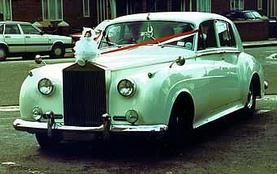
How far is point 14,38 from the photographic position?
82.7 feet

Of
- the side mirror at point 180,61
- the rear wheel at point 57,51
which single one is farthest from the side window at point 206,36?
the rear wheel at point 57,51

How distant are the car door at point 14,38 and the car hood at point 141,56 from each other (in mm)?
17484

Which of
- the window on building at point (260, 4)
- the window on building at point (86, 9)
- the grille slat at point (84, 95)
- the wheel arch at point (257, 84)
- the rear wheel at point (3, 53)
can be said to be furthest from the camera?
the window on building at point (260, 4)

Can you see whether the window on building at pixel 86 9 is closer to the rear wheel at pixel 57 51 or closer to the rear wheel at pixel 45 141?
the rear wheel at pixel 57 51

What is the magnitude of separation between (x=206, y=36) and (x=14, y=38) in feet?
57.8

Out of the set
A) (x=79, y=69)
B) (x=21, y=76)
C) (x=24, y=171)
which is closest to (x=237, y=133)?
(x=79, y=69)

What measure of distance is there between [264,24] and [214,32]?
29.4m

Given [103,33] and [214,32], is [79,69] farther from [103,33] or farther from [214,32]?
[214,32]

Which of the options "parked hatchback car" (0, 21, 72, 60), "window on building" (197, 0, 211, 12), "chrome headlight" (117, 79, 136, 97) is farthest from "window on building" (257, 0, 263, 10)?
"chrome headlight" (117, 79, 136, 97)

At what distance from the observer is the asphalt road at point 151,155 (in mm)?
6758

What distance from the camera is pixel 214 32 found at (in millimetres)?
8945

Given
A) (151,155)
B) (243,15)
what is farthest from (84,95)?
(243,15)

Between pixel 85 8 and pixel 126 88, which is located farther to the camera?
pixel 85 8

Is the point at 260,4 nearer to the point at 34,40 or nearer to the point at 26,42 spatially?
the point at 34,40
